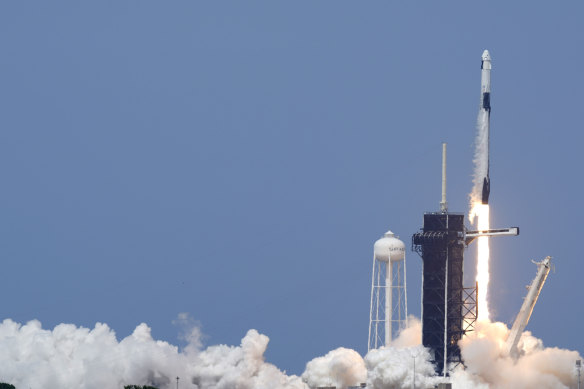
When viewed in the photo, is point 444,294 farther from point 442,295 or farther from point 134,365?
point 134,365

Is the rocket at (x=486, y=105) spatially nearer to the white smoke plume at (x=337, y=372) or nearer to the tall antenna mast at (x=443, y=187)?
the tall antenna mast at (x=443, y=187)

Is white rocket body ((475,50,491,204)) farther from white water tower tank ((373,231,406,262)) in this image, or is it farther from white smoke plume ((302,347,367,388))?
Answer: white smoke plume ((302,347,367,388))

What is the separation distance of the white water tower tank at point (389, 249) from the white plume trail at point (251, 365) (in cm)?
711

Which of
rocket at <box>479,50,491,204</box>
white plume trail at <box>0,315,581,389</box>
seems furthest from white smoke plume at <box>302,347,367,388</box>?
rocket at <box>479,50,491,204</box>

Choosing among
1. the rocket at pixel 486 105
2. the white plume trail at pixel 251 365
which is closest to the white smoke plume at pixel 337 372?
the white plume trail at pixel 251 365

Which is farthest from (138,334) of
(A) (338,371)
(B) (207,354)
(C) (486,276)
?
(C) (486,276)

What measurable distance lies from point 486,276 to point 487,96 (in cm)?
1790

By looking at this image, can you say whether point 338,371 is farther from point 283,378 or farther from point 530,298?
point 530,298

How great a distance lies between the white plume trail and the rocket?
13.5 metres

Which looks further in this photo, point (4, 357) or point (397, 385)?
point (4, 357)

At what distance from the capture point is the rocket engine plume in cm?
18250

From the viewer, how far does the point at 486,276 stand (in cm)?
18250

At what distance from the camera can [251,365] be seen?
627 ft

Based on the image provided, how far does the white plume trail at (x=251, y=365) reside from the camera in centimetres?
17612
